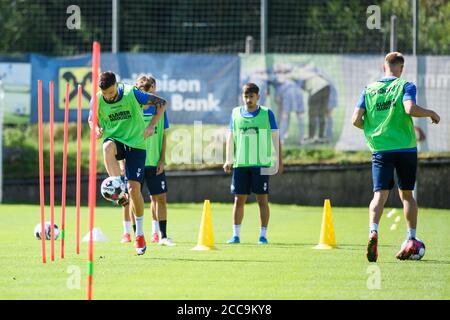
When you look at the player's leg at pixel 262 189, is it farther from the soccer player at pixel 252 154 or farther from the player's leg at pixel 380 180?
the player's leg at pixel 380 180

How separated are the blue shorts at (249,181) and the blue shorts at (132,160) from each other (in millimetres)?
2305

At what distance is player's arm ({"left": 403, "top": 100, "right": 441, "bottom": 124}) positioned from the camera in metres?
11.3

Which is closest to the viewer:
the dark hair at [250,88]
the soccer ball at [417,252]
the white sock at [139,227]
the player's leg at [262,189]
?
the soccer ball at [417,252]

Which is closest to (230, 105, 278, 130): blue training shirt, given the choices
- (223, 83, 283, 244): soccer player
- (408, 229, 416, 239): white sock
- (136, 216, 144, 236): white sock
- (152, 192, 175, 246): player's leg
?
(223, 83, 283, 244): soccer player

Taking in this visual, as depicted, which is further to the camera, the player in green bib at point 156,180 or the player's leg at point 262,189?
the player's leg at point 262,189

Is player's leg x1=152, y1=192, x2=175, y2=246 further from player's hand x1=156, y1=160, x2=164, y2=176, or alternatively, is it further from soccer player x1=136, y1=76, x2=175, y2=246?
player's hand x1=156, y1=160, x2=164, y2=176

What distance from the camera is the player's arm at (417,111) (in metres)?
11.3

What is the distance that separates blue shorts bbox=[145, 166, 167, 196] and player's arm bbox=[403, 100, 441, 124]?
12.2 feet

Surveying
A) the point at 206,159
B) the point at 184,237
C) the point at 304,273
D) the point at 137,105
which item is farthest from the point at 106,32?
the point at 304,273

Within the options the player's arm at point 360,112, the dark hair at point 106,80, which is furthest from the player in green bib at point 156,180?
the player's arm at point 360,112

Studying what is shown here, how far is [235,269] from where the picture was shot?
10.7 m

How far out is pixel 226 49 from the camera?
82.8 feet

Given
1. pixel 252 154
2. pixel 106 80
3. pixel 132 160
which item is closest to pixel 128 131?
pixel 132 160

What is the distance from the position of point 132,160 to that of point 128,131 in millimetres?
341
